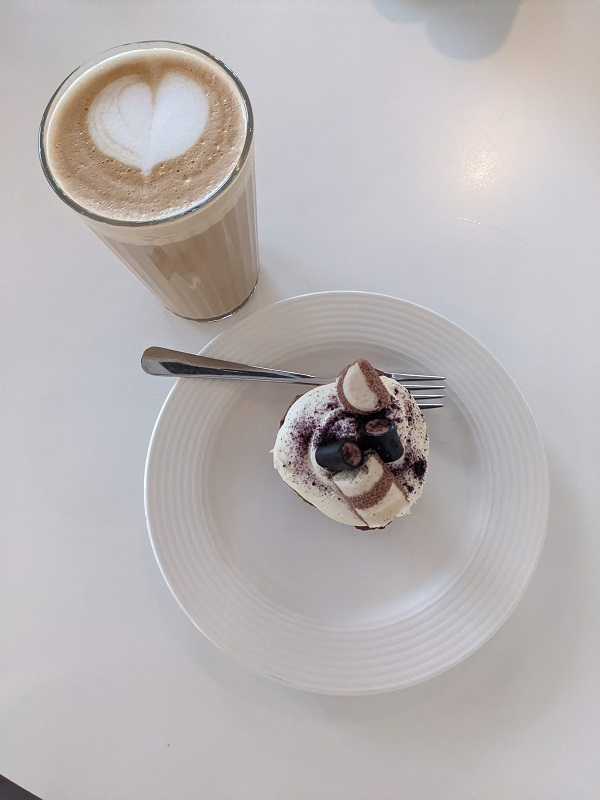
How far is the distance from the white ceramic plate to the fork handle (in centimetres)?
2

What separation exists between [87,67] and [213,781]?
1.16 m

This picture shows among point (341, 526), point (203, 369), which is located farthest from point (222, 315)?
point (341, 526)

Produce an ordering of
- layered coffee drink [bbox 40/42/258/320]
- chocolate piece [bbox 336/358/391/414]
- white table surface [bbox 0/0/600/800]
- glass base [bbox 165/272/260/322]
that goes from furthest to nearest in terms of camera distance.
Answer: glass base [bbox 165/272/260/322] < white table surface [bbox 0/0/600/800] < chocolate piece [bbox 336/358/391/414] < layered coffee drink [bbox 40/42/258/320]

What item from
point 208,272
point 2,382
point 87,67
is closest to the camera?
point 87,67

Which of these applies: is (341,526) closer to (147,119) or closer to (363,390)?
(363,390)

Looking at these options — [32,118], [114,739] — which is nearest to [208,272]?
[32,118]

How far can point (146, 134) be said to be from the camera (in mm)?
791

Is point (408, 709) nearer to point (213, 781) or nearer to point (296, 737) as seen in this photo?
point (296, 737)

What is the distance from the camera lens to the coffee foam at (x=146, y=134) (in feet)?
2.56

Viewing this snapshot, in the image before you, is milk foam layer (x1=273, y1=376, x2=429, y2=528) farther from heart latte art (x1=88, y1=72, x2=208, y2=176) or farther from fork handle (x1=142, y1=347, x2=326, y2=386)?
heart latte art (x1=88, y1=72, x2=208, y2=176)

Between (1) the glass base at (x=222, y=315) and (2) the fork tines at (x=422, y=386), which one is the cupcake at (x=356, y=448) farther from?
(1) the glass base at (x=222, y=315)

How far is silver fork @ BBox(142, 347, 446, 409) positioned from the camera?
102 centimetres

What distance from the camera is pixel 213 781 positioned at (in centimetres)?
98

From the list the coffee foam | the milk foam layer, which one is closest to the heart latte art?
the coffee foam
